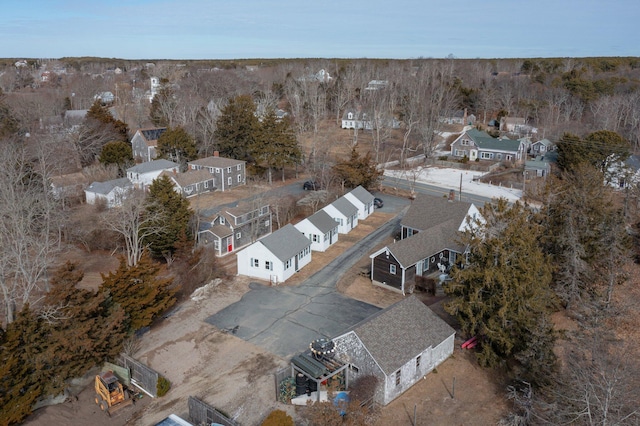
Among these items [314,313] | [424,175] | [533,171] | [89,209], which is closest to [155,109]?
[89,209]

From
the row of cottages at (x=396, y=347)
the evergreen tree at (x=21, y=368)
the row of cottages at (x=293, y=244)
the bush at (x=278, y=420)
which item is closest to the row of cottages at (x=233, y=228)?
the row of cottages at (x=293, y=244)

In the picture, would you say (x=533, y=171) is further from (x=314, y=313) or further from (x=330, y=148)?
(x=314, y=313)

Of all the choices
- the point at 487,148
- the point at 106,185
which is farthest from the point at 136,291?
the point at 487,148

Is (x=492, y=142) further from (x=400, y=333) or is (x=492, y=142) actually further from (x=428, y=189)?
(x=400, y=333)

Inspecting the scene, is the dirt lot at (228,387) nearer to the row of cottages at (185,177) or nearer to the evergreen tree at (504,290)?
the evergreen tree at (504,290)

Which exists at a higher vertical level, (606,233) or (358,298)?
(606,233)
